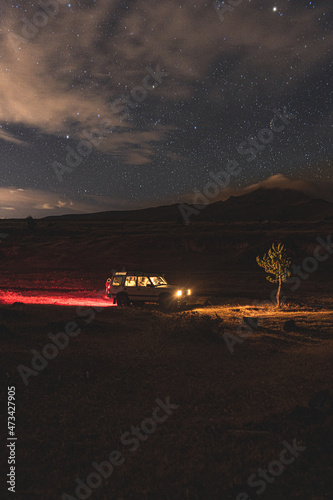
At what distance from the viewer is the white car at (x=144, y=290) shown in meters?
17.8

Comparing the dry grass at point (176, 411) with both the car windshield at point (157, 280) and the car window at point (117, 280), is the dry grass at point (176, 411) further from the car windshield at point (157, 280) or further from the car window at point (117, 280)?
the car window at point (117, 280)

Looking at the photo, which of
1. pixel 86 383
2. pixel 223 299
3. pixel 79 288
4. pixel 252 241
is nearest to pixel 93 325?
pixel 86 383

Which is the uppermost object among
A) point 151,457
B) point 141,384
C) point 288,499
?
point 141,384

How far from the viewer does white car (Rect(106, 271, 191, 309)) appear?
17.8m

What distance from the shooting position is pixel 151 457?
206 inches

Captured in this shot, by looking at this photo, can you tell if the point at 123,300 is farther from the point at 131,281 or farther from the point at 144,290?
the point at 144,290

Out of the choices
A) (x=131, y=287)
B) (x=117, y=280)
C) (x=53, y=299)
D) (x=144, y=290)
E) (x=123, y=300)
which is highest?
(x=53, y=299)

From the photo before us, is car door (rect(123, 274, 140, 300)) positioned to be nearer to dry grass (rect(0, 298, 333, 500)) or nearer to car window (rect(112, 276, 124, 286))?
car window (rect(112, 276, 124, 286))

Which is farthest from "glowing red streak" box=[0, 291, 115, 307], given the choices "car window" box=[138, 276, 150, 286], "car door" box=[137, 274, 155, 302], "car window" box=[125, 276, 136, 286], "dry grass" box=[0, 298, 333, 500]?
"dry grass" box=[0, 298, 333, 500]

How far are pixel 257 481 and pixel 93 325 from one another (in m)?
9.27

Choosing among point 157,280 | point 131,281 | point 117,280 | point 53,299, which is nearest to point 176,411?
point 157,280

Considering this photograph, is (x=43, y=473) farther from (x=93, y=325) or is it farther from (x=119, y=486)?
(x=93, y=325)

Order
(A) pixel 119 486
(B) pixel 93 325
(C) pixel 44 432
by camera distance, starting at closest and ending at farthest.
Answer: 1. (A) pixel 119 486
2. (C) pixel 44 432
3. (B) pixel 93 325

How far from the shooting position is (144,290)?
18.2 metres
